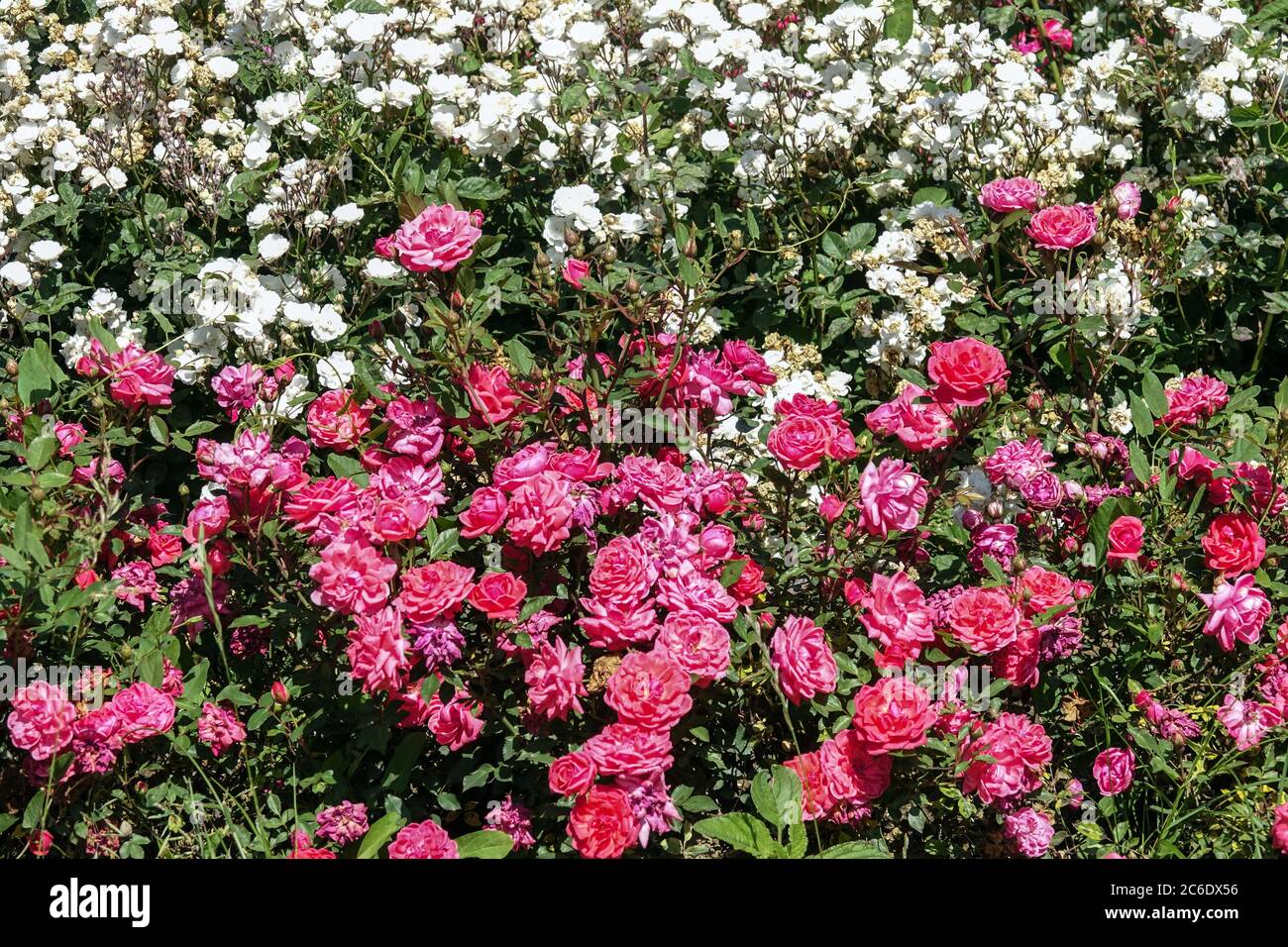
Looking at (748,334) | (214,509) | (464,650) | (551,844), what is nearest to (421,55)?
(748,334)

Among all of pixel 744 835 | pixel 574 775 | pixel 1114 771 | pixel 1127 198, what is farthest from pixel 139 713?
pixel 1127 198

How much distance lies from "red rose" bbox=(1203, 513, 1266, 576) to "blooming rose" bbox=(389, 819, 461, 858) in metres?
1.45

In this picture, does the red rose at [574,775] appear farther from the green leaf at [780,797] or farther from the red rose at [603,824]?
the green leaf at [780,797]

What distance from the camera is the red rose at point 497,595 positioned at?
2.21m

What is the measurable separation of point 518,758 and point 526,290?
1.29m

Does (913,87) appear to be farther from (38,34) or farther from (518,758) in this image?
(38,34)

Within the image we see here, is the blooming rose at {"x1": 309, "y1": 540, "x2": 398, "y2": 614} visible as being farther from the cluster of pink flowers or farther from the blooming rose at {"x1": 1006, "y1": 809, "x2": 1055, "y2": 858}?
the blooming rose at {"x1": 1006, "y1": 809, "x2": 1055, "y2": 858}

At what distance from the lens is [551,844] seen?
2453mm

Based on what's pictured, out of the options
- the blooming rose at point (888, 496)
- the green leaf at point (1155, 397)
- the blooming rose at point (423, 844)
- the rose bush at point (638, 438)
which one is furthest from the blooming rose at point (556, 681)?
the green leaf at point (1155, 397)

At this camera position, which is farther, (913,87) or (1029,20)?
(1029,20)

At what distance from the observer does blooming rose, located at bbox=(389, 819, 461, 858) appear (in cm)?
213

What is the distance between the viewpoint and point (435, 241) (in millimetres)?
2465

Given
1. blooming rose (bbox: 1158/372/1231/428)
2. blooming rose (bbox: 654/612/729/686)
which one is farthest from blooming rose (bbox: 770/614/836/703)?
blooming rose (bbox: 1158/372/1231/428)

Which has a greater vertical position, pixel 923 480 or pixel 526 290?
pixel 526 290
